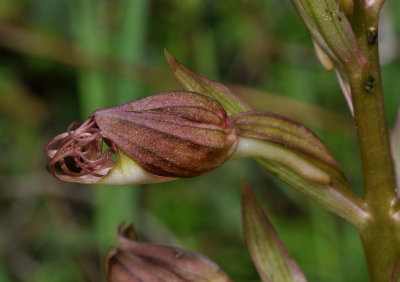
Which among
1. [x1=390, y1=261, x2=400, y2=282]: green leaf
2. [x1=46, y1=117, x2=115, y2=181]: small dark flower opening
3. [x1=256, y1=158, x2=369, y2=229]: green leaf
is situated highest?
[x1=46, y1=117, x2=115, y2=181]: small dark flower opening

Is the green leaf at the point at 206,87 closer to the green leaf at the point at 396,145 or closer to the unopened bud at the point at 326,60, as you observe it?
the unopened bud at the point at 326,60

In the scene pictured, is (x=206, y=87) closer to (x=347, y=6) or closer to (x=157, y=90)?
(x=347, y=6)

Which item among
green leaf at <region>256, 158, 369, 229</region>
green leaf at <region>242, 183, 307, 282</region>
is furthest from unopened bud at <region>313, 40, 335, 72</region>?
green leaf at <region>242, 183, 307, 282</region>

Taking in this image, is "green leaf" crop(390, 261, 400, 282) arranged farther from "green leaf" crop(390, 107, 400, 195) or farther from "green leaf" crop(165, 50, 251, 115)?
"green leaf" crop(165, 50, 251, 115)

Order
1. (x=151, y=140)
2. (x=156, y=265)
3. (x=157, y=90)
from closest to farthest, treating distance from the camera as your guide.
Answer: (x=151, y=140)
(x=156, y=265)
(x=157, y=90)

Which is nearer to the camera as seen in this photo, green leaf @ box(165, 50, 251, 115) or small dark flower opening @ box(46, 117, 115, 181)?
small dark flower opening @ box(46, 117, 115, 181)

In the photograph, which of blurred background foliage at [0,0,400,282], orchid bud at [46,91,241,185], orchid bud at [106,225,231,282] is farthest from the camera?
blurred background foliage at [0,0,400,282]

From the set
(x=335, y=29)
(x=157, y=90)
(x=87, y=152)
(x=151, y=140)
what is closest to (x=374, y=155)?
(x=335, y=29)

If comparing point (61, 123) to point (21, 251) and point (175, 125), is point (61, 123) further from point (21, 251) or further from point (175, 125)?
point (175, 125)
